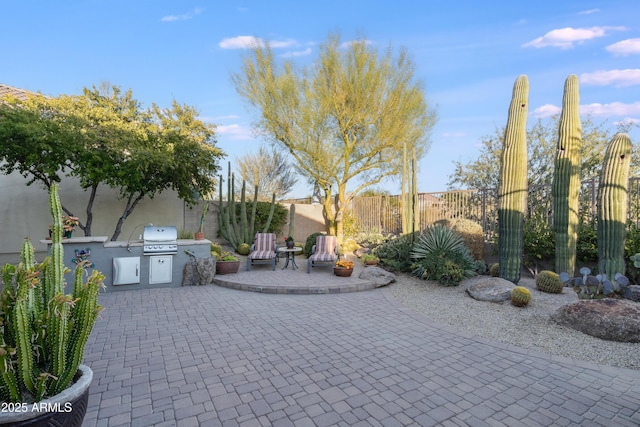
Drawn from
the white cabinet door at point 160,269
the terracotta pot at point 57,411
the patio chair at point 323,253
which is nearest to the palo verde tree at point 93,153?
the white cabinet door at point 160,269

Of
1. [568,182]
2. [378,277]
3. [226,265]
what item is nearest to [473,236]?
[568,182]

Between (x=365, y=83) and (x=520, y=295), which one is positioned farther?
(x=365, y=83)

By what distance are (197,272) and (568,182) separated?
7966 mm

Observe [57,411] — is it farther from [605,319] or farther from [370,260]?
[370,260]

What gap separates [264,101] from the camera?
38.4 ft

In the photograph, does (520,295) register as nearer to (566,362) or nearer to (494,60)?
(566,362)

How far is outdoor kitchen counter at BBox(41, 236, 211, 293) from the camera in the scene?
5.85 m

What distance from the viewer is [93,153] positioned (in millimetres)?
7332

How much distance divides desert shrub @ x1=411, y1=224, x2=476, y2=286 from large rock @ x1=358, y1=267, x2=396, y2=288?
62 centimetres

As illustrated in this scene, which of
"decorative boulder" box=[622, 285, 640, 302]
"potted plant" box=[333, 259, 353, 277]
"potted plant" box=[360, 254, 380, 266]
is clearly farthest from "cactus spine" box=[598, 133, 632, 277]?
"potted plant" box=[333, 259, 353, 277]

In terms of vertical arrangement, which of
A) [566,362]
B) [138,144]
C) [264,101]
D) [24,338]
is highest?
[264,101]

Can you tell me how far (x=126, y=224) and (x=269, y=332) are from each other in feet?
28.0

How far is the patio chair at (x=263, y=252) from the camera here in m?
8.00

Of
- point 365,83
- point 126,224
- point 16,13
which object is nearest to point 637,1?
point 365,83
